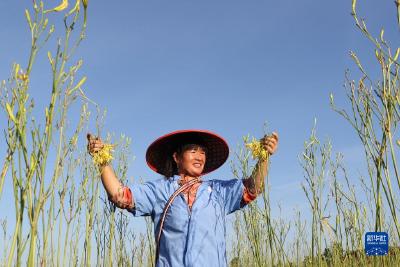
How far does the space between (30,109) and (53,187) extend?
211 millimetres

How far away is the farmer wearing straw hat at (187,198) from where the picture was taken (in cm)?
241

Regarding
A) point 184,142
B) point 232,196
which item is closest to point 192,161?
point 184,142

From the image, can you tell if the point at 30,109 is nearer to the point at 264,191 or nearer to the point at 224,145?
the point at 264,191

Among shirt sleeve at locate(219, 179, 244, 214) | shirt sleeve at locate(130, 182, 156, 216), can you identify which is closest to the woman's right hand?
shirt sleeve at locate(130, 182, 156, 216)

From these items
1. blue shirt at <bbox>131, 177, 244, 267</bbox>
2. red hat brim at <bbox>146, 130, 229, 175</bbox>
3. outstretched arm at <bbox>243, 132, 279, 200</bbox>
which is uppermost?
red hat brim at <bbox>146, 130, 229, 175</bbox>

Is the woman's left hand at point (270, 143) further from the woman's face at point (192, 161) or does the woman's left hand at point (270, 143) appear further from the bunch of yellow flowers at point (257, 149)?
the woman's face at point (192, 161)

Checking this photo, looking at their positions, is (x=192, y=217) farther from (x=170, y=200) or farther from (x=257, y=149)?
(x=257, y=149)

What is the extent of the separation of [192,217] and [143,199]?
311 millimetres

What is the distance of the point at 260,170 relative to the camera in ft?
8.38

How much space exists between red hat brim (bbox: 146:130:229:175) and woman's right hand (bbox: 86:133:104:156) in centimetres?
57

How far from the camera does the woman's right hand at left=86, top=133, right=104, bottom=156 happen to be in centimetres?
240

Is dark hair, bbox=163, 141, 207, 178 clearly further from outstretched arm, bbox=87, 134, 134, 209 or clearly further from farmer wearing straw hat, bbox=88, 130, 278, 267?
outstretched arm, bbox=87, 134, 134, 209

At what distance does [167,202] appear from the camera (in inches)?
102

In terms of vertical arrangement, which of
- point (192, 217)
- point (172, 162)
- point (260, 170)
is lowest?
point (192, 217)
